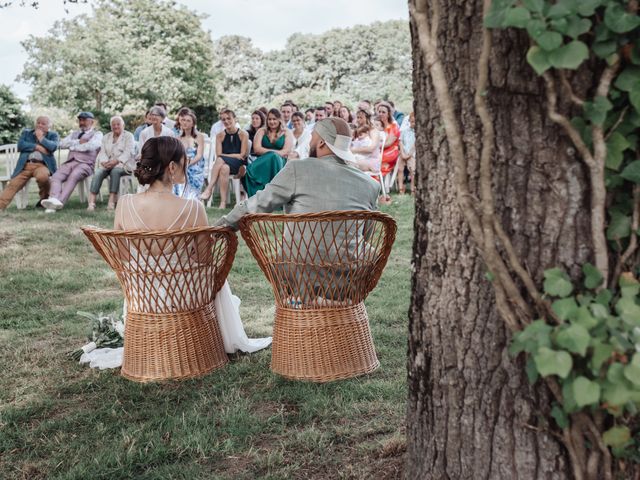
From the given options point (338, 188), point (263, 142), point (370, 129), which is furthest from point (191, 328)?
point (370, 129)

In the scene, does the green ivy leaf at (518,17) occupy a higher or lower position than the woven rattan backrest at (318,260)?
higher

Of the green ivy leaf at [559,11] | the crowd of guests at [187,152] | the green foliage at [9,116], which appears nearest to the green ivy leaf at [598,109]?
the green ivy leaf at [559,11]

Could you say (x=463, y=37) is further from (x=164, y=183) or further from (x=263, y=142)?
(x=263, y=142)

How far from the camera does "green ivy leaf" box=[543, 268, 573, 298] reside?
1.46 m

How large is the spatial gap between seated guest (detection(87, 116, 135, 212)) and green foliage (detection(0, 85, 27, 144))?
1156 centimetres

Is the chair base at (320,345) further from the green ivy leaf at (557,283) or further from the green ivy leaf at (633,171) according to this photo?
the green ivy leaf at (633,171)

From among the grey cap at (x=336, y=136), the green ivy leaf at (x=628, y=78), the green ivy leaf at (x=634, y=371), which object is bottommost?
the green ivy leaf at (x=634, y=371)

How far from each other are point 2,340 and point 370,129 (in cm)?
741

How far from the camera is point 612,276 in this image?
1581mm

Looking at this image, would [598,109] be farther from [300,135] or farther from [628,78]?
[300,135]

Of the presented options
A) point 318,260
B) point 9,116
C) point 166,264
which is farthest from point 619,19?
point 9,116

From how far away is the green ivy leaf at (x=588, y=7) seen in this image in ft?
4.34

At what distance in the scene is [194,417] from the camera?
2.90 meters

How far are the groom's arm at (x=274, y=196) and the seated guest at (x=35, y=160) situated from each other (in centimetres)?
724
